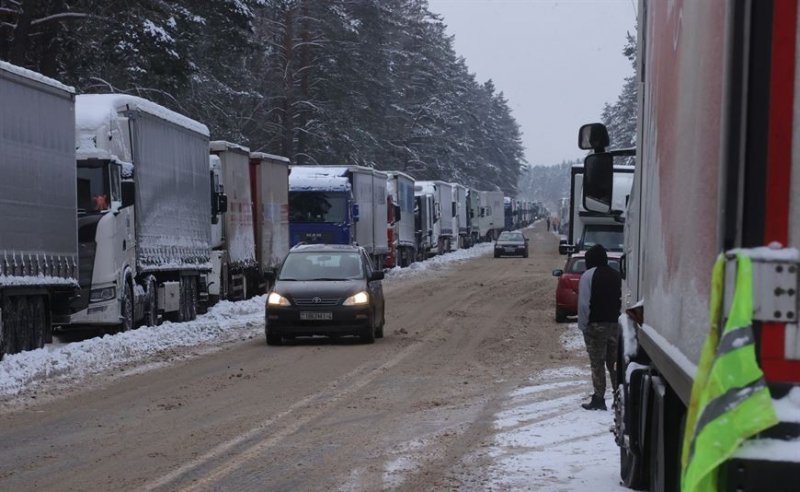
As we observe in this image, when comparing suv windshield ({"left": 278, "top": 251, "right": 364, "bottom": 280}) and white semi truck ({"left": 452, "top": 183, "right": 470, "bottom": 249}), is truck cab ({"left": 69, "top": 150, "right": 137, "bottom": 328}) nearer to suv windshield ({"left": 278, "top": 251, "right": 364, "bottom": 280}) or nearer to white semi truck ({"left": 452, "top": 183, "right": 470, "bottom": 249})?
suv windshield ({"left": 278, "top": 251, "right": 364, "bottom": 280})

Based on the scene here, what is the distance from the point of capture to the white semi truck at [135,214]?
22297mm

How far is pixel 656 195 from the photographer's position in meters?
6.96

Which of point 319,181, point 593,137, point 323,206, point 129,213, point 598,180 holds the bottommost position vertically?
point 323,206

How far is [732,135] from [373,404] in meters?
10.6

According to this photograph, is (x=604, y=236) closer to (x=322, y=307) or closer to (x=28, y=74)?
(x=322, y=307)

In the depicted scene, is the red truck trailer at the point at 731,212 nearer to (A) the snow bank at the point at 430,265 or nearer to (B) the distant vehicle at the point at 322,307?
(B) the distant vehicle at the point at 322,307

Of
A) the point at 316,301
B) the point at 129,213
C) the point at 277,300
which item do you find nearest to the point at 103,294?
the point at 129,213

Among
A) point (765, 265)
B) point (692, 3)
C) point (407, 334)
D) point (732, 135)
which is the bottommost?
point (407, 334)

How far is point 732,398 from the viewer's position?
3.89 metres

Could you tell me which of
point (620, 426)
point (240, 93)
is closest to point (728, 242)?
point (620, 426)

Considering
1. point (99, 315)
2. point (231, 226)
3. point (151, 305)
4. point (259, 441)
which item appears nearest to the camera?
point (259, 441)

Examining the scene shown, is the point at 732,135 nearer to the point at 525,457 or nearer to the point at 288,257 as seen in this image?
the point at 525,457

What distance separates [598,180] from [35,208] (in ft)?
37.4

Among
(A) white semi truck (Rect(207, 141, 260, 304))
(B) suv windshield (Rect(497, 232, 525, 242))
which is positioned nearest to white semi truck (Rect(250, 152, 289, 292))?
(A) white semi truck (Rect(207, 141, 260, 304))
